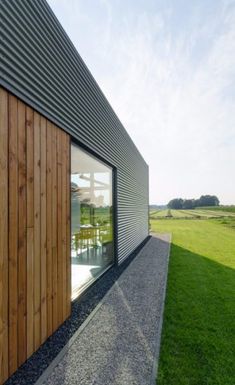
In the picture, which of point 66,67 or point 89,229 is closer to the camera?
point 66,67

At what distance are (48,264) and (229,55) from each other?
7.23 metres

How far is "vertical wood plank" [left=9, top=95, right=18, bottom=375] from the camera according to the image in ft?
7.55

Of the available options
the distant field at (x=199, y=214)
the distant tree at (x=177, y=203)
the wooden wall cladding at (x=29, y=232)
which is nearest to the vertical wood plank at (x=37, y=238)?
the wooden wall cladding at (x=29, y=232)

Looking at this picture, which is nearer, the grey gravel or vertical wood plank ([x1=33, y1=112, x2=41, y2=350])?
the grey gravel

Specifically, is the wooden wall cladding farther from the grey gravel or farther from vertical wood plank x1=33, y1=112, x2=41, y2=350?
Answer: the grey gravel

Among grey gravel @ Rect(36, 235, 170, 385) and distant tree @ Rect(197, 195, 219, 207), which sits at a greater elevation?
distant tree @ Rect(197, 195, 219, 207)

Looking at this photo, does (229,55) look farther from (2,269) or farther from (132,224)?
(2,269)

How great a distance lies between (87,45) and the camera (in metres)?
5.25

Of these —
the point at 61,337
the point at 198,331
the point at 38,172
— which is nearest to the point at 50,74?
the point at 38,172

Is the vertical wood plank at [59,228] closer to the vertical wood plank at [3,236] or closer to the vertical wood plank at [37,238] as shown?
the vertical wood plank at [37,238]

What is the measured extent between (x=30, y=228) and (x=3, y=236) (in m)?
0.44

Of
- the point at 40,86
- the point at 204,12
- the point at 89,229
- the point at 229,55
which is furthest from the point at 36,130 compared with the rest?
the point at 229,55

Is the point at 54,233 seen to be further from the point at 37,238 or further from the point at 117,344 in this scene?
the point at 117,344

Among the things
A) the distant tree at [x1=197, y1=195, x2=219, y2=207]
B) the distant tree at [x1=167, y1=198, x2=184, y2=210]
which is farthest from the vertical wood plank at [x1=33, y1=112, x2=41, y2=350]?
the distant tree at [x1=167, y1=198, x2=184, y2=210]
